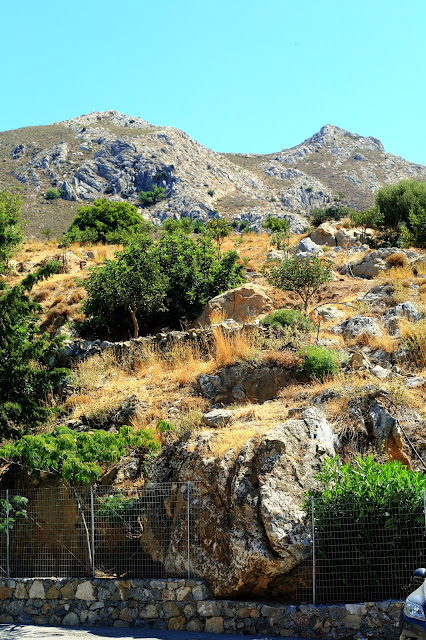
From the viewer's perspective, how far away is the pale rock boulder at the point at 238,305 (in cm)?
2195

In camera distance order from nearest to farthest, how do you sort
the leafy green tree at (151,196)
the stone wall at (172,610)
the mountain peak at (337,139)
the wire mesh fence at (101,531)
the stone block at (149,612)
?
the stone wall at (172,610)
the stone block at (149,612)
the wire mesh fence at (101,531)
the leafy green tree at (151,196)
the mountain peak at (337,139)

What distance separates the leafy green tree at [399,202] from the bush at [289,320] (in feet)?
53.3

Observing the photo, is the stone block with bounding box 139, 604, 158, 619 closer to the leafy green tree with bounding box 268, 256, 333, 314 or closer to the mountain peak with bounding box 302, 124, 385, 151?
the leafy green tree with bounding box 268, 256, 333, 314

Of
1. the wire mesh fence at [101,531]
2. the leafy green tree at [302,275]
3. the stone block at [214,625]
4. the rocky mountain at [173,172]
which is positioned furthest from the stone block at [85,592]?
the rocky mountain at [173,172]

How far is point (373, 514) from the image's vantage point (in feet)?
32.0

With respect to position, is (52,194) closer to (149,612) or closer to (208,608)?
(149,612)

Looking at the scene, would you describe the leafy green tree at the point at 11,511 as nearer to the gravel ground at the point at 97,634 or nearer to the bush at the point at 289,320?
the gravel ground at the point at 97,634

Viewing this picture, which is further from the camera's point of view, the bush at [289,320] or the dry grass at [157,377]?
the bush at [289,320]

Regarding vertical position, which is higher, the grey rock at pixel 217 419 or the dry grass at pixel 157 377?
the dry grass at pixel 157 377

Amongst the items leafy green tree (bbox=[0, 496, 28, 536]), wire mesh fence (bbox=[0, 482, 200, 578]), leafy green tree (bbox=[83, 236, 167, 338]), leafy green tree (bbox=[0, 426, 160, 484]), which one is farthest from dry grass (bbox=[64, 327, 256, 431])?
leafy green tree (bbox=[0, 496, 28, 536])

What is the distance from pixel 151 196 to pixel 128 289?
7153 centimetres

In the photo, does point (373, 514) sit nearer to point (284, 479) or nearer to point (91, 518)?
point (284, 479)

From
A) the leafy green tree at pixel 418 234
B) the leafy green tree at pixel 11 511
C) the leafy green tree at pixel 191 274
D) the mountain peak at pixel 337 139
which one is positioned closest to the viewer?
the leafy green tree at pixel 11 511

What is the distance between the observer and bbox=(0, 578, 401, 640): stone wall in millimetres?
9438
